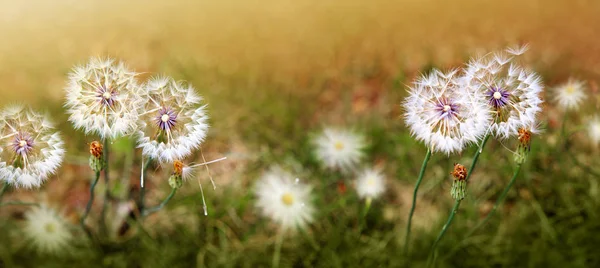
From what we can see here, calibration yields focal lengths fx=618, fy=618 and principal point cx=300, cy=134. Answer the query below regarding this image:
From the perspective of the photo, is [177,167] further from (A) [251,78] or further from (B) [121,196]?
(A) [251,78]

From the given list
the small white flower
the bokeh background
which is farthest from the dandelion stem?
the small white flower

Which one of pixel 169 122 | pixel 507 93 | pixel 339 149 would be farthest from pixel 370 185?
pixel 169 122

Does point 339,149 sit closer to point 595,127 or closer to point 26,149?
point 595,127

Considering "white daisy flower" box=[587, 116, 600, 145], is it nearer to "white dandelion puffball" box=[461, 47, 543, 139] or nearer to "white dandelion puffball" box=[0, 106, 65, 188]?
"white dandelion puffball" box=[461, 47, 543, 139]

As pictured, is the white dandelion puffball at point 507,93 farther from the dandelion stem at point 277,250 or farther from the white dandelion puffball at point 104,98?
the dandelion stem at point 277,250

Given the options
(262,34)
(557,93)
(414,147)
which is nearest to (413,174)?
(414,147)
